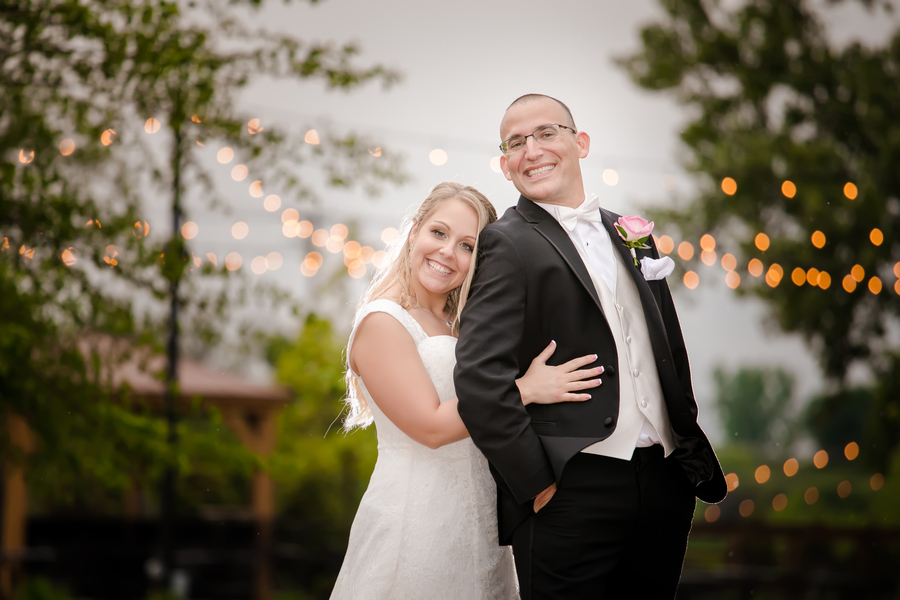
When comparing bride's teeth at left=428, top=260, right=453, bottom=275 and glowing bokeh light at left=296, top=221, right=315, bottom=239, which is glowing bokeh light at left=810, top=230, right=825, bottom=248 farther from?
bride's teeth at left=428, top=260, right=453, bottom=275

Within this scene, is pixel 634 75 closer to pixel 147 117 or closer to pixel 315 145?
pixel 315 145

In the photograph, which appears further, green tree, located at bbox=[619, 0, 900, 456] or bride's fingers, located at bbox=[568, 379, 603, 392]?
green tree, located at bbox=[619, 0, 900, 456]

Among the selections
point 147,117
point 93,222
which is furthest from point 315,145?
point 93,222

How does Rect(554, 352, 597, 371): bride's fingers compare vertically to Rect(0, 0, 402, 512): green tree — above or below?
below

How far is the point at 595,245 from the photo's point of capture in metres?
2.34

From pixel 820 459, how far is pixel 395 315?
681cm

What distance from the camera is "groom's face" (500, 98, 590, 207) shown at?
2.34 metres

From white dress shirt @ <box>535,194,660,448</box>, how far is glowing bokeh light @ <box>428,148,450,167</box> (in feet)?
14.7

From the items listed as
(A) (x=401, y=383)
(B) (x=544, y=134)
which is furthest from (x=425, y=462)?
(B) (x=544, y=134)

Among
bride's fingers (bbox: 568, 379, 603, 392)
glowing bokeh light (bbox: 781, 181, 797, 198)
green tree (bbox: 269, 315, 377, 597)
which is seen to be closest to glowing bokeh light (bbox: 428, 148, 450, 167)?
glowing bokeh light (bbox: 781, 181, 797, 198)

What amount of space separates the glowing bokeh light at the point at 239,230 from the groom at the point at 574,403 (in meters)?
7.34

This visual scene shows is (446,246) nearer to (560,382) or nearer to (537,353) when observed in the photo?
(537,353)

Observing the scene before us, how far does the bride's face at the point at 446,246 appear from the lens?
2539mm

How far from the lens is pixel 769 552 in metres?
8.88
